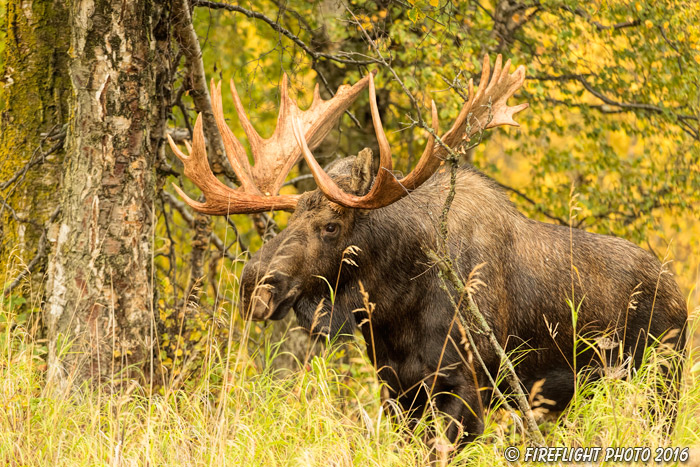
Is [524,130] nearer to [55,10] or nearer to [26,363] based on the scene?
[55,10]

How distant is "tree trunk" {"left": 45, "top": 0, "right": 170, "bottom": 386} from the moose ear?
1.30 meters

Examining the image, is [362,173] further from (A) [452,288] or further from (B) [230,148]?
(B) [230,148]

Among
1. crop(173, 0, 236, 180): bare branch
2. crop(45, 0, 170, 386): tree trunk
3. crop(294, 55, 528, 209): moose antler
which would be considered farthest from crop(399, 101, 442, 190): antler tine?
crop(173, 0, 236, 180): bare branch

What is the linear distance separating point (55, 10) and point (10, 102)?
73 cm

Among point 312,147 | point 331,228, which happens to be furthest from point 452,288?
point 312,147

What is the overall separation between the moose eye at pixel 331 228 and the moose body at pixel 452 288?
0.02 m

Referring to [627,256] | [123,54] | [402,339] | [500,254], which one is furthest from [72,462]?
[627,256]

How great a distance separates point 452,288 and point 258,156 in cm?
177

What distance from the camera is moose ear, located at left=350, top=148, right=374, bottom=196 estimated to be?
4648mm

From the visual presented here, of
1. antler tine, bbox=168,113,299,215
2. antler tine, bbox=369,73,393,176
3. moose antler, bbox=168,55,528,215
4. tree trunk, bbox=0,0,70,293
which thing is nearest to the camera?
antler tine, bbox=369,73,393,176

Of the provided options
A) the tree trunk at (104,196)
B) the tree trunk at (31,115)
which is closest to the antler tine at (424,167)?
the tree trunk at (104,196)

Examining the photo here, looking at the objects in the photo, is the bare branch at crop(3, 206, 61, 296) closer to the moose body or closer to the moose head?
the moose head

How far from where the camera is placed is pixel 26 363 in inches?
164

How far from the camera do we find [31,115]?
545cm
